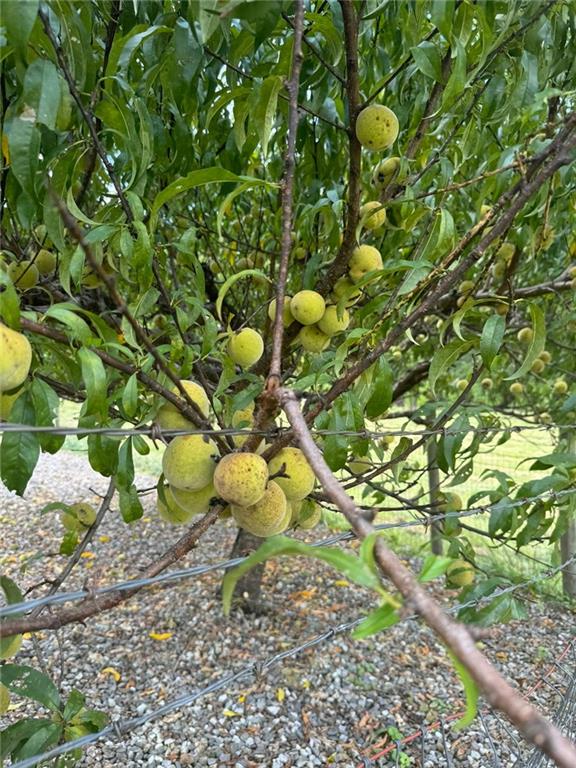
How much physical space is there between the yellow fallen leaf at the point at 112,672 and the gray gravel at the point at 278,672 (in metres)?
0.01

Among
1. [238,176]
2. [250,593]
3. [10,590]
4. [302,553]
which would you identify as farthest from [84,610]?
[250,593]

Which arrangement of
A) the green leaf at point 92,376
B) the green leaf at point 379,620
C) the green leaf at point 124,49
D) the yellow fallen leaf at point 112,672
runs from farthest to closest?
the yellow fallen leaf at point 112,672
the green leaf at point 124,49
the green leaf at point 92,376
the green leaf at point 379,620

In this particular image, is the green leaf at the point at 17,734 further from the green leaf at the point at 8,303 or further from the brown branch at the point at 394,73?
the brown branch at the point at 394,73

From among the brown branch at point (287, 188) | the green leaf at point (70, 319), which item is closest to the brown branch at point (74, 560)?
the green leaf at point (70, 319)

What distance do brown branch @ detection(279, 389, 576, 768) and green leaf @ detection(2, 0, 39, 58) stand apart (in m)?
0.72

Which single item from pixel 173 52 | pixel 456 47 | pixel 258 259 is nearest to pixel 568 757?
pixel 456 47

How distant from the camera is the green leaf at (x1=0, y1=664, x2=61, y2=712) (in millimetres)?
1040

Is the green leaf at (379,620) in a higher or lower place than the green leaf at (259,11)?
lower

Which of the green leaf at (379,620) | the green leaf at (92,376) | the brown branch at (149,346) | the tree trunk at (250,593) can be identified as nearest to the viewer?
the green leaf at (379,620)

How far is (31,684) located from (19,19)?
1.19 meters

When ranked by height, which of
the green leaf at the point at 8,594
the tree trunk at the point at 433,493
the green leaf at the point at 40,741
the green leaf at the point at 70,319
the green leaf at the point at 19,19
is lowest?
the tree trunk at the point at 433,493

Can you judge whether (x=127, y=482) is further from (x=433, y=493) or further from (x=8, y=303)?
(x=433, y=493)

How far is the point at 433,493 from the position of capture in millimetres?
2191

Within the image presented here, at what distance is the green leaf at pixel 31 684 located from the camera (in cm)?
104
